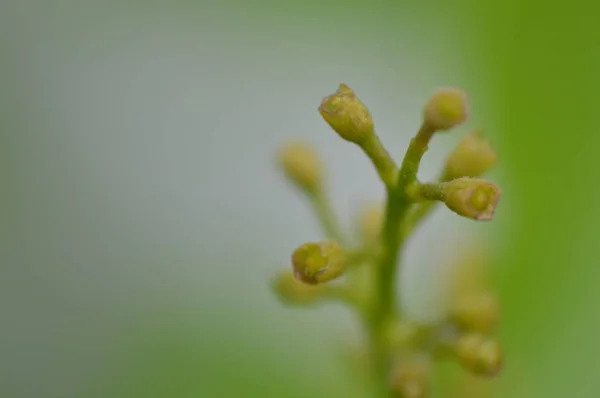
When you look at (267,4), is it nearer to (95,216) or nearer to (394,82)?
(394,82)

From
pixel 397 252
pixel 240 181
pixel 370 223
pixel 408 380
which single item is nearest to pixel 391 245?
pixel 397 252

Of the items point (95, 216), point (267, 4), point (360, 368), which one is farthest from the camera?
point (267, 4)

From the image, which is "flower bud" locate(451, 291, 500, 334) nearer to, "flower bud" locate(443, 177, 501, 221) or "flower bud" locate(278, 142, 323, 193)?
"flower bud" locate(278, 142, 323, 193)

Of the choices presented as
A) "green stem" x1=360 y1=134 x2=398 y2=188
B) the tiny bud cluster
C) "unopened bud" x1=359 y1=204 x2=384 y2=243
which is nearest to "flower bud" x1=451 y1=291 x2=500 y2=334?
the tiny bud cluster

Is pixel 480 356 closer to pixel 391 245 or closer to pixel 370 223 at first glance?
pixel 391 245

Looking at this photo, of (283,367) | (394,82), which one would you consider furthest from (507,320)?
(394,82)
